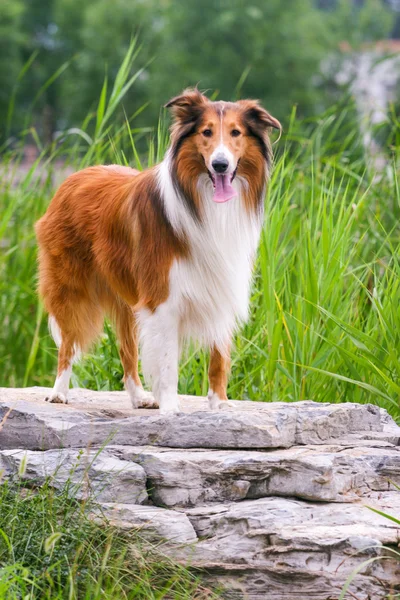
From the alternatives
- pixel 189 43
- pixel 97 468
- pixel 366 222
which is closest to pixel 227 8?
pixel 189 43

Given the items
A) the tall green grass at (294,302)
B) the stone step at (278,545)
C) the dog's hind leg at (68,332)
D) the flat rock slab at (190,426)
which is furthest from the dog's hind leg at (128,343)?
the stone step at (278,545)

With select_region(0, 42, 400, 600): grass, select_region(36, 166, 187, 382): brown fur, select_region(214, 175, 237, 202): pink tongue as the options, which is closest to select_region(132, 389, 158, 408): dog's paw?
select_region(36, 166, 187, 382): brown fur

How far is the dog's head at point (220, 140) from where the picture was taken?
4582 millimetres

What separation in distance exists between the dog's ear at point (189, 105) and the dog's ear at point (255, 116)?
0.20 meters

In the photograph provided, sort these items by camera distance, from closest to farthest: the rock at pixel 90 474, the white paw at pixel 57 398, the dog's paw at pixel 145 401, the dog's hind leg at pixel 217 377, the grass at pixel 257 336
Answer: the grass at pixel 257 336, the rock at pixel 90 474, the dog's hind leg at pixel 217 377, the white paw at pixel 57 398, the dog's paw at pixel 145 401

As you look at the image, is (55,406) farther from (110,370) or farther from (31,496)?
(110,370)

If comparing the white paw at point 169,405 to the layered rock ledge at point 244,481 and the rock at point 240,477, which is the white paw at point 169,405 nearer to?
the layered rock ledge at point 244,481

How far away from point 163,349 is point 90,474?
2.52 feet

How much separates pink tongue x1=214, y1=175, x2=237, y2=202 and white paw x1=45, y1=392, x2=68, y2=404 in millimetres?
1483

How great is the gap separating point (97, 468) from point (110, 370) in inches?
87.8

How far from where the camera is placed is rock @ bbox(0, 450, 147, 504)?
4324 millimetres

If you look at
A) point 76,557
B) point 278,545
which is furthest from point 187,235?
point 76,557

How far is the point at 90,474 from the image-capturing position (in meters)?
4.38

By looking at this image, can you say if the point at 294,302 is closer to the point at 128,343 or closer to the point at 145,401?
the point at 128,343
